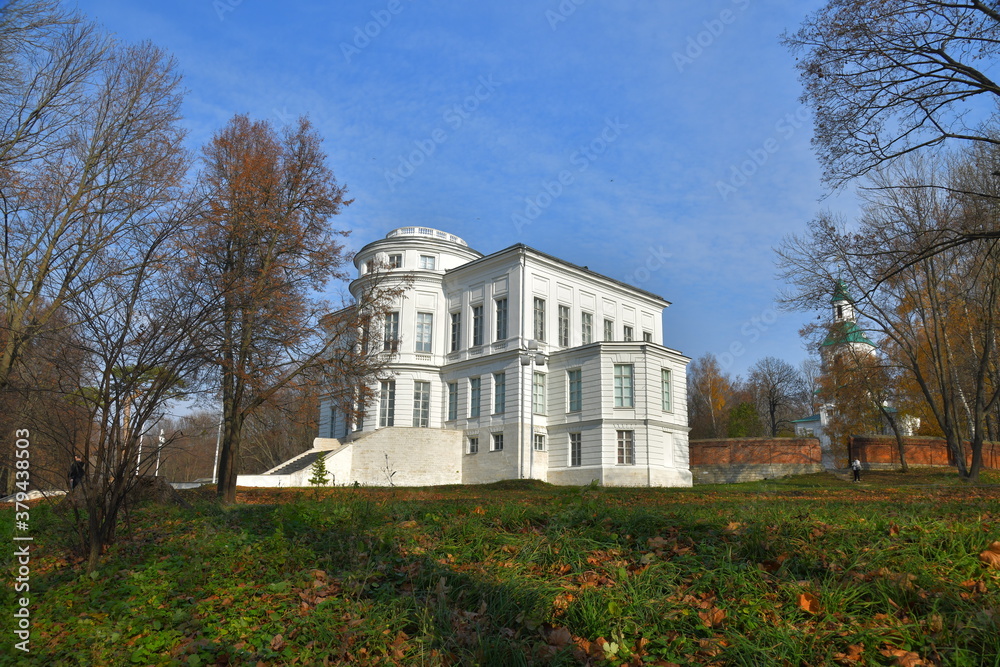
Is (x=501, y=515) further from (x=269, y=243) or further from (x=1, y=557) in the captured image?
(x=269, y=243)

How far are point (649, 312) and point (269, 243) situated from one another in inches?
1168

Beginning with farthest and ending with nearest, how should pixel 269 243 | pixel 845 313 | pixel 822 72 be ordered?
pixel 845 313 < pixel 269 243 < pixel 822 72

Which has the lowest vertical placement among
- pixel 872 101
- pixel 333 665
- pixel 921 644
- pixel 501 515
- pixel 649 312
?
pixel 333 665

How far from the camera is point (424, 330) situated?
130ft

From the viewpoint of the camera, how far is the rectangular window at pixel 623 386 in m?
33.7

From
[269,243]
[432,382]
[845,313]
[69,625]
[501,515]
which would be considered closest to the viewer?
[69,625]

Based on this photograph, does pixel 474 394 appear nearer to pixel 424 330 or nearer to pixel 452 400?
pixel 452 400

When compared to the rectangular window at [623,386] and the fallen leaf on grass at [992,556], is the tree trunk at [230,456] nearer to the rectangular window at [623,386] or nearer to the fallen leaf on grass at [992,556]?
the fallen leaf on grass at [992,556]

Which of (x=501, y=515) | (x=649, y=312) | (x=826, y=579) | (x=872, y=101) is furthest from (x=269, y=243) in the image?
(x=649, y=312)

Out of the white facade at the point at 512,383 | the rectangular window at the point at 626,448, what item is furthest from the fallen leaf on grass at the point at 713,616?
the rectangular window at the point at 626,448

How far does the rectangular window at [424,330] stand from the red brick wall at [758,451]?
1571cm

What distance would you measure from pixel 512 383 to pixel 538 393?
1.54 metres

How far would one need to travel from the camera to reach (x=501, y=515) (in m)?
8.14

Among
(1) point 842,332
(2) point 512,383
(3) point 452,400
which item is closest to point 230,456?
(2) point 512,383
